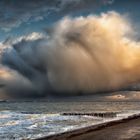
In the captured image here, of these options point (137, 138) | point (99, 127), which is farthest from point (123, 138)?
point (99, 127)

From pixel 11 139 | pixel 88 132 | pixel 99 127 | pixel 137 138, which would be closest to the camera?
pixel 137 138

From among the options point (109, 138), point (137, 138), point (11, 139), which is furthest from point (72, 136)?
point (11, 139)

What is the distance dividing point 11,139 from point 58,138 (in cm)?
1040

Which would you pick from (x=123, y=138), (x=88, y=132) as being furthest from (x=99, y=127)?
(x=123, y=138)

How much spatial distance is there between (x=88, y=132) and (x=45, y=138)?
367 cm

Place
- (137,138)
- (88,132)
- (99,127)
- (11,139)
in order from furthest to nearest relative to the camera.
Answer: (11,139) < (99,127) < (88,132) < (137,138)

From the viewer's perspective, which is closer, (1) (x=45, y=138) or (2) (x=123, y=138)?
(2) (x=123, y=138)

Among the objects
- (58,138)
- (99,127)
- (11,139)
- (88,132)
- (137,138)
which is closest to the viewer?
(137,138)

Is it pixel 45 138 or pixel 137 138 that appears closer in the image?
pixel 137 138

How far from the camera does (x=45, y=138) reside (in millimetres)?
21609

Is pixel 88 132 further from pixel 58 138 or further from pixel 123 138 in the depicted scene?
pixel 123 138

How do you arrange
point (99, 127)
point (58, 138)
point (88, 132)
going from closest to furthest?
point (58, 138) → point (88, 132) → point (99, 127)

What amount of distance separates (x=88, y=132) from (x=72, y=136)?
2434 mm

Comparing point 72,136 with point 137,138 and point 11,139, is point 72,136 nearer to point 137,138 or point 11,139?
point 137,138
